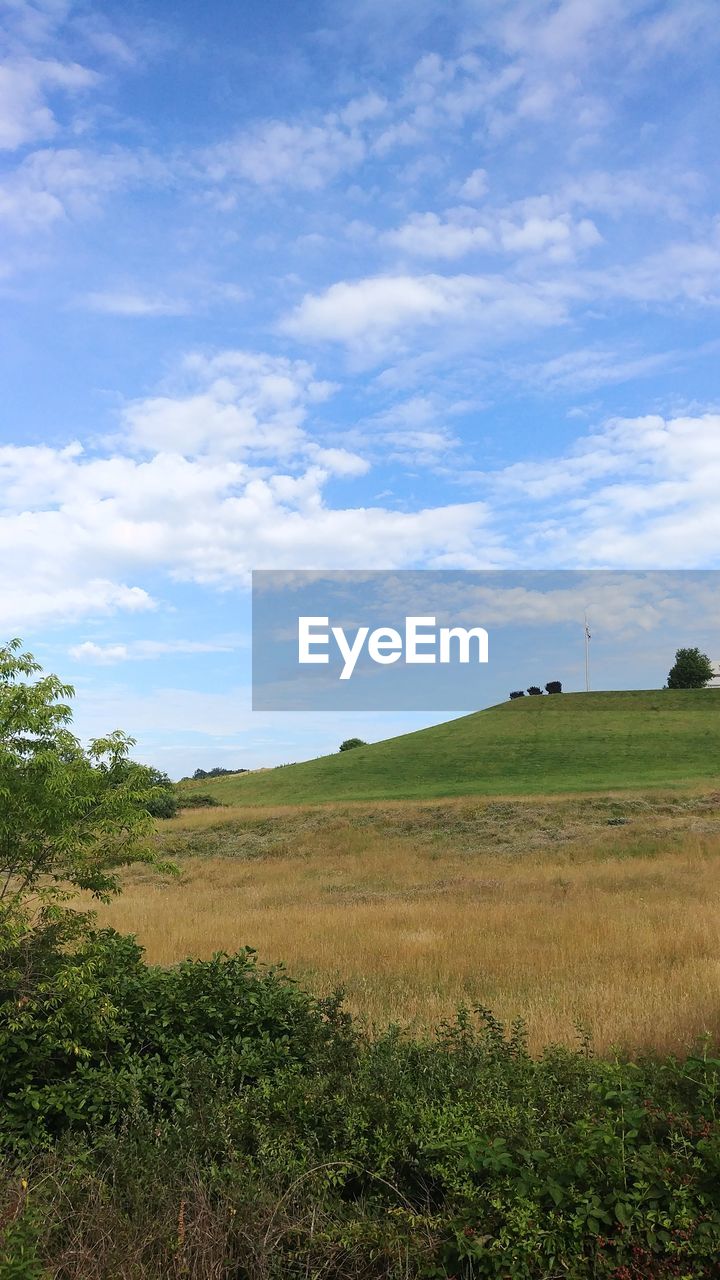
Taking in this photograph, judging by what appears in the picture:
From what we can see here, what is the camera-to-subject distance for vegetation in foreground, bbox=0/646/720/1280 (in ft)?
16.4

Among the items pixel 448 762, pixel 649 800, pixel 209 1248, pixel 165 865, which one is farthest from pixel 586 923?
pixel 448 762

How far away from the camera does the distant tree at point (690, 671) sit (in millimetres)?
124312

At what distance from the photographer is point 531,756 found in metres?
73.4

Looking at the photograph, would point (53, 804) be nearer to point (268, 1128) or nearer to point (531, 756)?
point (268, 1128)

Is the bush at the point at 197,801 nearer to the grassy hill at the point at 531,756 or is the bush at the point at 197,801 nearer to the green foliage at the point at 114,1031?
the grassy hill at the point at 531,756

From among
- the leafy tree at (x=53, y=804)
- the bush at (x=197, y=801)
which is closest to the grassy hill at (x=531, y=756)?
the bush at (x=197, y=801)

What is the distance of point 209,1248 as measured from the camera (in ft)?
16.4

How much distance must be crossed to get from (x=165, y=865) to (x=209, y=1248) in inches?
215

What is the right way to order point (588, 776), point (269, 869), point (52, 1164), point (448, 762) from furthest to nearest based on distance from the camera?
point (448, 762) < point (588, 776) < point (269, 869) < point (52, 1164)

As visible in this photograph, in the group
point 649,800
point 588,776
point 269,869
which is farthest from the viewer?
point 588,776

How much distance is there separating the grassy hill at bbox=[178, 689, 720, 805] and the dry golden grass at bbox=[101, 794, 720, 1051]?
55.8ft

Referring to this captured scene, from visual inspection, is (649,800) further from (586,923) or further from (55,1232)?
(55,1232)

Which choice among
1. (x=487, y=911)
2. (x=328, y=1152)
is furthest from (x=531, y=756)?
(x=328, y=1152)

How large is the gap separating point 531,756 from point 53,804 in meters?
67.5
